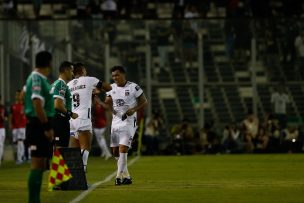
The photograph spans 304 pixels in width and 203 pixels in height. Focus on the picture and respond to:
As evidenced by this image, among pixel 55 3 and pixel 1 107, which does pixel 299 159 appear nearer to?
pixel 1 107

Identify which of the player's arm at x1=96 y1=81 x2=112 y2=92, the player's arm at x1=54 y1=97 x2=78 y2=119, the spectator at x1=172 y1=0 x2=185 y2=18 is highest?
the spectator at x1=172 y1=0 x2=185 y2=18

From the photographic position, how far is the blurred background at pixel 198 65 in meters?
36.6

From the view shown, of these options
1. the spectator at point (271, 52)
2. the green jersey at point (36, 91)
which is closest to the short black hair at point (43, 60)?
the green jersey at point (36, 91)

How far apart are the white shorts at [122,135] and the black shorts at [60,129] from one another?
1.49 meters

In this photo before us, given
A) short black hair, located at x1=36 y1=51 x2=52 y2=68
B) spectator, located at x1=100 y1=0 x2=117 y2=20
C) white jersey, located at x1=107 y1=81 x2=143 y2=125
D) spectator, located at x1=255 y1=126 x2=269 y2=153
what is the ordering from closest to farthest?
short black hair, located at x1=36 y1=51 x2=52 y2=68, white jersey, located at x1=107 y1=81 x2=143 y2=125, spectator, located at x1=255 y1=126 x2=269 y2=153, spectator, located at x1=100 y1=0 x2=117 y2=20

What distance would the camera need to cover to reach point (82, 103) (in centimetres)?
1928

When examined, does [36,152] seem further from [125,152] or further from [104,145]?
Answer: [104,145]

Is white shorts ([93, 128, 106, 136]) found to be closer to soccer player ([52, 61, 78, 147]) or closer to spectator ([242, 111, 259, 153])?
spectator ([242, 111, 259, 153])

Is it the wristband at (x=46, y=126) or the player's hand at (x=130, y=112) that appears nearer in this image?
the wristband at (x=46, y=126)

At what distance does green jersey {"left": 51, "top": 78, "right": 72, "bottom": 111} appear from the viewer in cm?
1750

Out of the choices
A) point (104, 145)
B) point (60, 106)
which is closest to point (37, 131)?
point (60, 106)

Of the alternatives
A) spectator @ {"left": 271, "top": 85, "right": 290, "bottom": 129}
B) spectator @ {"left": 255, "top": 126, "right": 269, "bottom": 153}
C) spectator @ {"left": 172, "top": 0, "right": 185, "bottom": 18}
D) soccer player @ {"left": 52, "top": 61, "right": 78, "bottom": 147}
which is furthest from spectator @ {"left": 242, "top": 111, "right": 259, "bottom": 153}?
soccer player @ {"left": 52, "top": 61, "right": 78, "bottom": 147}

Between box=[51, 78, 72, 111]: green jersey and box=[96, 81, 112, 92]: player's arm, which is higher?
box=[96, 81, 112, 92]: player's arm

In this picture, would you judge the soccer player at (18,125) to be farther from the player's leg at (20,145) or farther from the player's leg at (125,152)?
the player's leg at (125,152)
